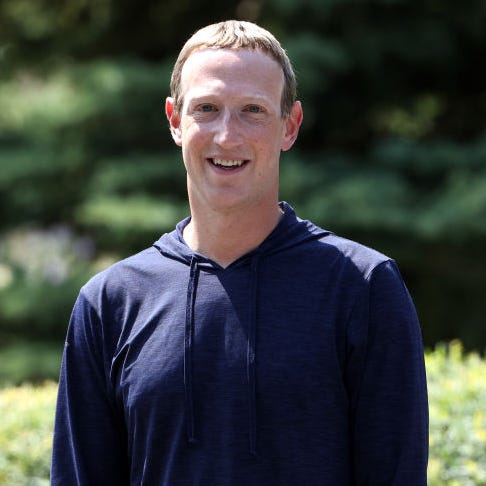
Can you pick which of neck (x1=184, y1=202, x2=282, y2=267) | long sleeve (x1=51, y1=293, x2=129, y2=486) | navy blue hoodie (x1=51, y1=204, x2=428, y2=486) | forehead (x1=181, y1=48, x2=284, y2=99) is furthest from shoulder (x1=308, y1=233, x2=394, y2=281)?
long sleeve (x1=51, y1=293, x2=129, y2=486)

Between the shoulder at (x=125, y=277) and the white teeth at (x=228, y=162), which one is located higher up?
the white teeth at (x=228, y=162)

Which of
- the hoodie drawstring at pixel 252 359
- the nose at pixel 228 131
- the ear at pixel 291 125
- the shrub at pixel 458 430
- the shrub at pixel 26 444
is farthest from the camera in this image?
the shrub at pixel 26 444

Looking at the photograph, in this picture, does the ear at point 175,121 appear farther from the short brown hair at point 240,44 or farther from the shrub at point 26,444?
the shrub at point 26,444

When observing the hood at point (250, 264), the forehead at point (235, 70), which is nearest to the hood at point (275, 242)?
the hood at point (250, 264)

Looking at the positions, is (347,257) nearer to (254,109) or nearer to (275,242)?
(275,242)

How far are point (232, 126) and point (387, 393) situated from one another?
655mm

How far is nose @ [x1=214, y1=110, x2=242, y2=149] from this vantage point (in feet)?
7.02

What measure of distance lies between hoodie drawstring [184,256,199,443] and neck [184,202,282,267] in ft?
0.21

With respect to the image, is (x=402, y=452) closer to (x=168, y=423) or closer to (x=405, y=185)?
(x=168, y=423)

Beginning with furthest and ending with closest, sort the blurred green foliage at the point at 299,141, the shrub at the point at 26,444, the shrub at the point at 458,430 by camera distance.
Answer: the blurred green foliage at the point at 299,141, the shrub at the point at 26,444, the shrub at the point at 458,430

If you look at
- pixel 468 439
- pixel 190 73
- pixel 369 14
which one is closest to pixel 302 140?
pixel 369 14

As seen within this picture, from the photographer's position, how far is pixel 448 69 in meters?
8.71

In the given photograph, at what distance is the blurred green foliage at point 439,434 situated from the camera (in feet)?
11.3

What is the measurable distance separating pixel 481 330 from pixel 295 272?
659 cm
